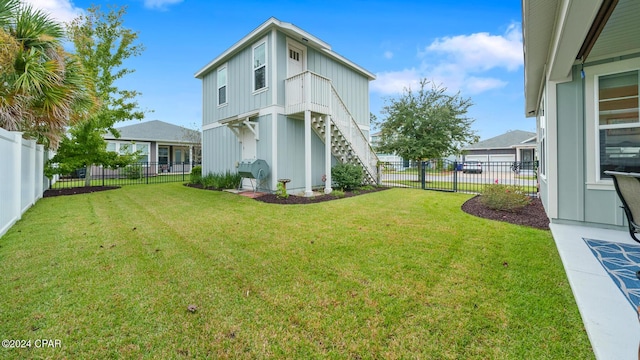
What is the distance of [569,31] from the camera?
3297 mm

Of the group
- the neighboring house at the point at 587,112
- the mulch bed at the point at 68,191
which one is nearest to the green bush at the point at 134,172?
the mulch bed at the point at 68,191

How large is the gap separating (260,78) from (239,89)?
155cm

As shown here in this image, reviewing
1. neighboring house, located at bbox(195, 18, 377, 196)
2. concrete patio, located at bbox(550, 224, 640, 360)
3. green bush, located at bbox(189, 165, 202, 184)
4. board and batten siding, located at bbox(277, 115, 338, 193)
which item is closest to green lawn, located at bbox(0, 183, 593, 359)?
concrete patio, located at bbox(550, 224, 640, 360)

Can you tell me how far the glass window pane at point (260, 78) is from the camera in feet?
32.6

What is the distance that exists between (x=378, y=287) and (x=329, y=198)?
598 centimetres

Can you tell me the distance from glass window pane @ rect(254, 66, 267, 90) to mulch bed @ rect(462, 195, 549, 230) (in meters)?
7.88

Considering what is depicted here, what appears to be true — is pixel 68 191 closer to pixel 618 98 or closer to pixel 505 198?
pixel 505 198

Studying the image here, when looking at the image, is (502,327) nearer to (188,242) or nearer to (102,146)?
(188,242)

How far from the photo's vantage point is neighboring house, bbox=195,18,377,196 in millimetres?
9438

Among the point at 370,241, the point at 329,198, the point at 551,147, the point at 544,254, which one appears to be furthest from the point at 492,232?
the point at 329,198

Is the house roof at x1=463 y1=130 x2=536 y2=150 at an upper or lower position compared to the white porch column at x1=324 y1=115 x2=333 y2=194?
upper

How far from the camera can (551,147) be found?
4980mm

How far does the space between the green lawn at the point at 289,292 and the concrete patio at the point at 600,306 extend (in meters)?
0.10

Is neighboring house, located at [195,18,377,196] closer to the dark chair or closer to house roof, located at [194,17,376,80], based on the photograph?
house roof, located at [194,17,376,80]
